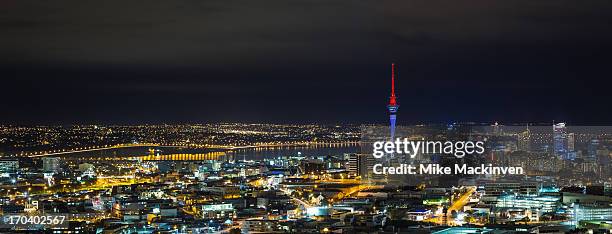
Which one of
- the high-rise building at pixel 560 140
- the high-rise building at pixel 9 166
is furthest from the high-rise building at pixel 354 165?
the high-rise building at pixel 9 166

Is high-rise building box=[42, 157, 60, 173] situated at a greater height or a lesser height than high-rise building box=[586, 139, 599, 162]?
lesser

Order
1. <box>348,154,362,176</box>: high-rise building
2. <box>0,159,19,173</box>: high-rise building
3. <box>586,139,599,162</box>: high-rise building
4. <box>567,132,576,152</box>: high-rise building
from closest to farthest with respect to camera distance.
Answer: <box>586,139,599,162</box>: high-rise building → <box>567,132,576,152</box>: high-rise building → <box>348,154,362,176</box>: high-rise building → <box>0,159,19,173</box>: high-rise building

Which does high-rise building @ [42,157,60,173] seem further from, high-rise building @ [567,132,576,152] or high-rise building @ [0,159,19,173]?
high-rise building @ [567,132,576,152]

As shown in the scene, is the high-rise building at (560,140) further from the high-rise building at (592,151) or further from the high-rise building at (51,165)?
the high-rise building at (51,165)

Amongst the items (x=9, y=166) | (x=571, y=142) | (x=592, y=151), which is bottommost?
(x=9, y=166)

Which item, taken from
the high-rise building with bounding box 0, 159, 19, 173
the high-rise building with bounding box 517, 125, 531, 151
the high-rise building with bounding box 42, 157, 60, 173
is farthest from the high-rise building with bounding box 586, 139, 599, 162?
the high-rise building with bounding box 0, 159, 19, 173

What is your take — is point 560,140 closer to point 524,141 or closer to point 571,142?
point 571,142

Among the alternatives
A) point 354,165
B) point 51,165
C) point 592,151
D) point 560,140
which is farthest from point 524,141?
point 51,165

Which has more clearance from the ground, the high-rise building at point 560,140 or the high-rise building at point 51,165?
Result: the high-rise building at point 560,140

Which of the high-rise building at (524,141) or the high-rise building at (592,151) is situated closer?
the high-rise building at (592,151)
